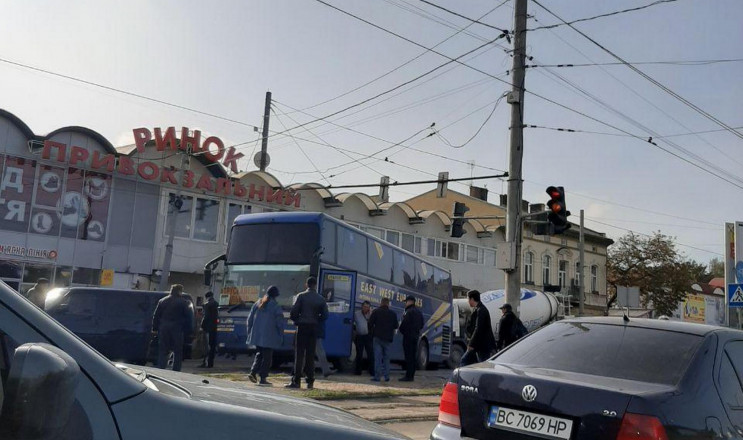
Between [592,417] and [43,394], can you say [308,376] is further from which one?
[43,394]

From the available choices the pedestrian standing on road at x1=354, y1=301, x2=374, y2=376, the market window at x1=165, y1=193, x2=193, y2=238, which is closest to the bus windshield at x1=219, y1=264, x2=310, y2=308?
the pedestrian standing on road at x1=354, y1=301, x2=374, y2=376

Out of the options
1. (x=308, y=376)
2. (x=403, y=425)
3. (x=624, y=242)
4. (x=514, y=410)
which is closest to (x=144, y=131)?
(x=308, y=376)

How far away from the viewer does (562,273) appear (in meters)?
59.5

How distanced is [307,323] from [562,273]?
4913cm

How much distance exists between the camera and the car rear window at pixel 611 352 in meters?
4.80

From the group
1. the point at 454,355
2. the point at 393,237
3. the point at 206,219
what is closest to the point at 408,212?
the point at 393,237

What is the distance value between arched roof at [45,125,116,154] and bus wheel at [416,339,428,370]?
60.5 feet

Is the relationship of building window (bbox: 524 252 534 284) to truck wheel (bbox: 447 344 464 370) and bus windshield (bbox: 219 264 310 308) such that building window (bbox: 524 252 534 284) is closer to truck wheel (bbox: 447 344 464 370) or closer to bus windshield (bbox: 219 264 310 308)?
truck wheel (bbox: 447 344 464 370)

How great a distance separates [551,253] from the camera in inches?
2293

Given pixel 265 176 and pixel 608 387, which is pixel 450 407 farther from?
pixel 265 176

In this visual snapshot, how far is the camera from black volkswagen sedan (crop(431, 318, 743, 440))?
4.29 meters

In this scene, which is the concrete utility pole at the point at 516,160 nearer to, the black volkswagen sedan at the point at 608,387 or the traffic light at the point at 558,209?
the traffic light at the point at 558,209

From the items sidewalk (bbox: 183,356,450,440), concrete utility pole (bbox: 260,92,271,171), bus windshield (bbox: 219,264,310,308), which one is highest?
concrete utility pole (bbox: 260,92,271,171)

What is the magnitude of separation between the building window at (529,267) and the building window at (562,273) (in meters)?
3.68
